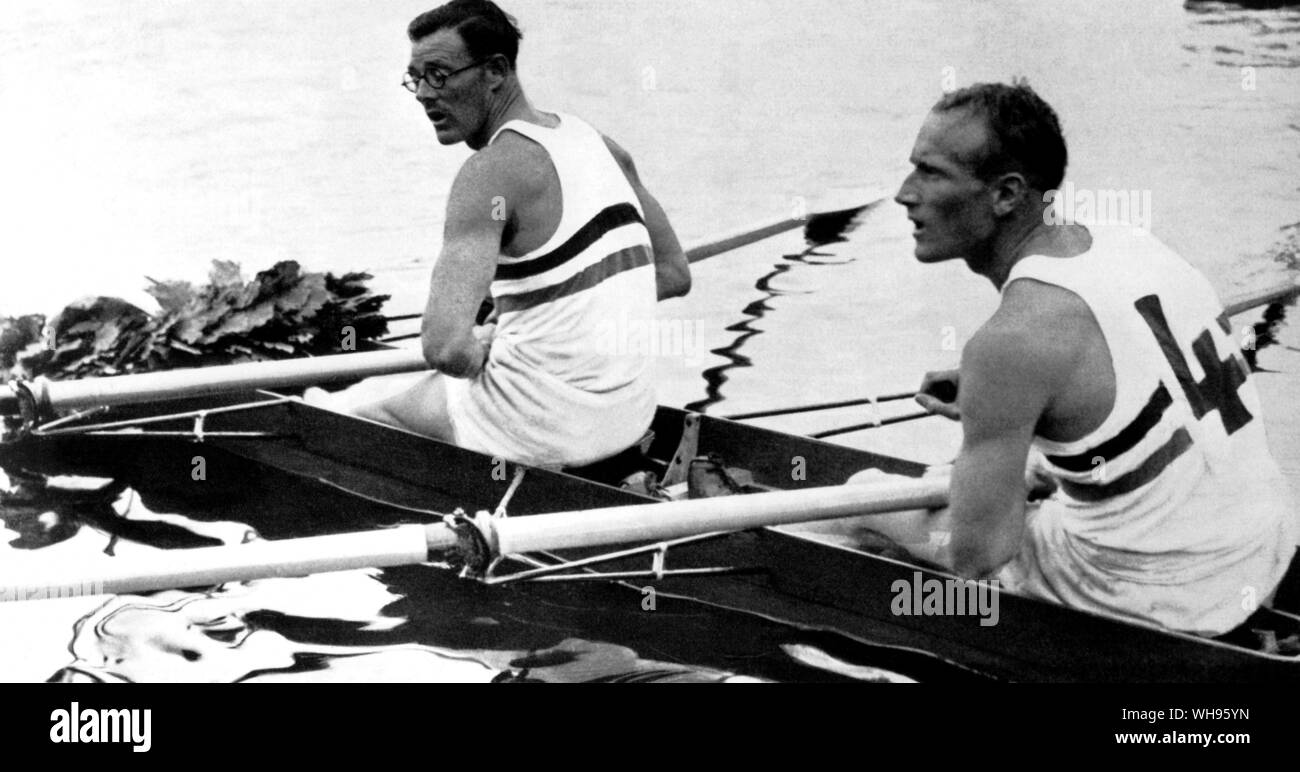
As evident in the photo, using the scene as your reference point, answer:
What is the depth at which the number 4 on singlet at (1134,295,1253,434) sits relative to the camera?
2.19 m

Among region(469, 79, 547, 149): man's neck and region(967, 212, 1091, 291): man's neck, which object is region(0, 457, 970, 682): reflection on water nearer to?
region(967, 212, 1091, 291): man's neck

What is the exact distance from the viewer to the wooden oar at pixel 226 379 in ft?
11.0

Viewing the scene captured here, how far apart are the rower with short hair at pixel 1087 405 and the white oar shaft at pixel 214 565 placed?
0.94m

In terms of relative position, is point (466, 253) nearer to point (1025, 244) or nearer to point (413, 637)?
point (413, 637)

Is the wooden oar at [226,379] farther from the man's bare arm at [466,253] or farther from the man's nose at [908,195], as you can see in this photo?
the man's nose at [908,195]

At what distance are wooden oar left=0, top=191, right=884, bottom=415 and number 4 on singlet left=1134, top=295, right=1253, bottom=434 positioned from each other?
1.19m

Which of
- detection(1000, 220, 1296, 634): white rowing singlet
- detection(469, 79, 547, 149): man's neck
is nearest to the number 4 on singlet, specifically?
detection(1000, 220, 1296, 634): white rowing singlet

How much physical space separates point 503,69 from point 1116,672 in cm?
163

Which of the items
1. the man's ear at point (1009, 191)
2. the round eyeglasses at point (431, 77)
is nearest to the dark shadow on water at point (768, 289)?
the round eyeglasses at point (431, 77)

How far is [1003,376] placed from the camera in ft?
6.98

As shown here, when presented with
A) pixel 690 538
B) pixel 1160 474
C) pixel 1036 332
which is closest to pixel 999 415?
pixel 1036 332

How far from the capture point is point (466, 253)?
2.89m
